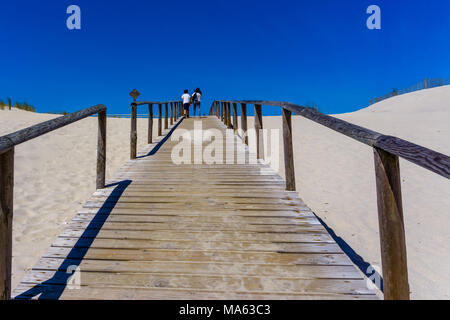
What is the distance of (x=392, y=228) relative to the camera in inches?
54.4

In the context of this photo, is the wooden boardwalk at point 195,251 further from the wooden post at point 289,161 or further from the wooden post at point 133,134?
the wooden post at point 133,134

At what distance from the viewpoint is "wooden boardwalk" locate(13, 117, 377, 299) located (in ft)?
5.58

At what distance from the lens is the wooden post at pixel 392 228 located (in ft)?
4.48

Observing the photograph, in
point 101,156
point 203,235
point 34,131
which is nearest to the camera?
point 34,131

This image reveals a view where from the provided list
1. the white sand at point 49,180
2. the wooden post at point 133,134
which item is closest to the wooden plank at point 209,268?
the white sand at point 49,180

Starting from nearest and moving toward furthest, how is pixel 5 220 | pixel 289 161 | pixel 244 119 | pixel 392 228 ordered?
pixel 392 228 < pixel 5 220 < pixel 289 161 < pixel 244 119

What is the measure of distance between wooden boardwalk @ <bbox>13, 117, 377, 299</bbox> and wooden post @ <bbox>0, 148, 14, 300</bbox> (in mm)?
A: 240

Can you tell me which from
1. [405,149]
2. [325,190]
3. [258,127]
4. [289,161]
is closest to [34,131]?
[405,149]

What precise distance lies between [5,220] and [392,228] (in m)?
2.22

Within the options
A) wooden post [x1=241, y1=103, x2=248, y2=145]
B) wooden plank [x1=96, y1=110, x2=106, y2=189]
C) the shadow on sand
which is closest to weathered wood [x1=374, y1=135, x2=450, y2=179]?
the shadow on sand

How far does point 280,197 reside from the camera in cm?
307

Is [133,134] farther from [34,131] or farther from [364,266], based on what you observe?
[364,266]
